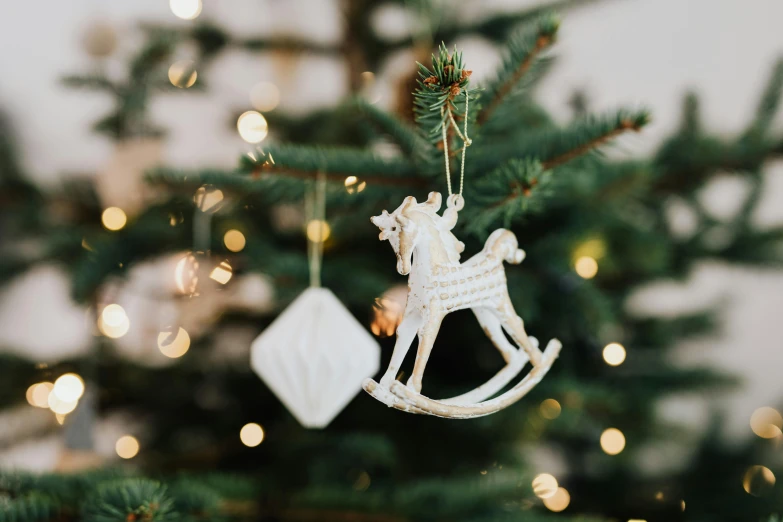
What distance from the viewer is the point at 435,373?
2.36 ft

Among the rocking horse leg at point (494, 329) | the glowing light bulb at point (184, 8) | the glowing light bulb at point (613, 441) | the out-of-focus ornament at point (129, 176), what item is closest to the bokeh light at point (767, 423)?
the glowing light bulb at point (613, 441)

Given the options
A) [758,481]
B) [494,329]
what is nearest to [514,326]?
[494,329]

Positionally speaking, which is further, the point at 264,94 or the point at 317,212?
the point at 264,94

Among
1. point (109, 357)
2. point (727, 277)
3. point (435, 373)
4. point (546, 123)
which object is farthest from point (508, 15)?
point (727, 277)

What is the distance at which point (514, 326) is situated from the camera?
0.39m

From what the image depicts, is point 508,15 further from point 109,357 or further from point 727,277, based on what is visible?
point 727,277

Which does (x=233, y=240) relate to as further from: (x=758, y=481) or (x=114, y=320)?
(x=758, y=481)

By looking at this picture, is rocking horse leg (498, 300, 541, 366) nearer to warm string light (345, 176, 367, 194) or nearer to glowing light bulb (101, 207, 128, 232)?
Answer: warm string light (345, 176, 367, 194)

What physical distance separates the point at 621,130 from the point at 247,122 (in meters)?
0.60

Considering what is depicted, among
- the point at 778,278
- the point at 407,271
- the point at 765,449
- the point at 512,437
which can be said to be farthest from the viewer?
the point at 778,278

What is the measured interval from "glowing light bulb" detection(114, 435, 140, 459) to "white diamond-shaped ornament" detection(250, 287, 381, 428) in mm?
384

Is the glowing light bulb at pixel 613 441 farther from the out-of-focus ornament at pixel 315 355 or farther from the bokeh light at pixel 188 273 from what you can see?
the bokeh light at pixel 188 273

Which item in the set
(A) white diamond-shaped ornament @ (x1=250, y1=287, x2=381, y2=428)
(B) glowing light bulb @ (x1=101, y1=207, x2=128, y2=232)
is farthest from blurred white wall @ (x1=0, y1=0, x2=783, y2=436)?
(A) white diamond-shaped ornament @ (x1=250, y1=287, x2=381, y2=428)

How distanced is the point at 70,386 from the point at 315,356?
0.45m
